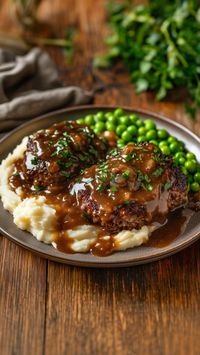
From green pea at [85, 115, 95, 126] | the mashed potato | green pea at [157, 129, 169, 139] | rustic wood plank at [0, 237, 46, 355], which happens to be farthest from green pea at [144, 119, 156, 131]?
rustic wood plank at [0, 237, 46, 355]

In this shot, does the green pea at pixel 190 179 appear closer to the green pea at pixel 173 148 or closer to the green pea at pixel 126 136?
the green pea at pixel 173 148

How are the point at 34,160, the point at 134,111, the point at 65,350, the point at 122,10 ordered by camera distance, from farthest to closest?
the point at 122,10, the point at 134,111, the point at 34,160, the point at 65,350

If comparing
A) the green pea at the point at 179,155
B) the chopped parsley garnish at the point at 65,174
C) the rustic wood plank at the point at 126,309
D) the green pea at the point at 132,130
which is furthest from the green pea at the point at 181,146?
the chopped parsley garnish at the point at 65,174

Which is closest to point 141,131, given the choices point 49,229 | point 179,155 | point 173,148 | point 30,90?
point 173,148

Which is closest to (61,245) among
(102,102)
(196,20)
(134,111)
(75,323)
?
(75,323)

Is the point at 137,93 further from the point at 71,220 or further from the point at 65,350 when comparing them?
the point at 65,350
